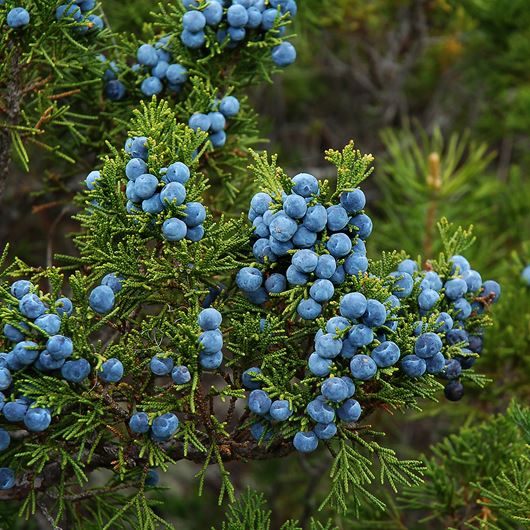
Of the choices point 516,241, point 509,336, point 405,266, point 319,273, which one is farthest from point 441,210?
point 319,273

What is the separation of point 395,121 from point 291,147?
43 centimetres

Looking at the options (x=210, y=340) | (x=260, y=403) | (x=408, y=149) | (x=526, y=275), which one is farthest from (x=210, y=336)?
(x=408, y=149)

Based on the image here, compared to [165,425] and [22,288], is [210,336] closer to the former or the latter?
[165,425]

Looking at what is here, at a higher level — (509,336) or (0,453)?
(0,453)

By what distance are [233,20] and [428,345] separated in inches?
24.6

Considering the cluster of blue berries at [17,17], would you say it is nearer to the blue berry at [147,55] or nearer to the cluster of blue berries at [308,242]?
the blue berry at [147,55]

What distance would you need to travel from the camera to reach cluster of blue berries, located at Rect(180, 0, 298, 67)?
3.76ft

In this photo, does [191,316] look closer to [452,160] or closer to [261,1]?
[261,1]

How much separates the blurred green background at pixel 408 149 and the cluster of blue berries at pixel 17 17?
0.37 m

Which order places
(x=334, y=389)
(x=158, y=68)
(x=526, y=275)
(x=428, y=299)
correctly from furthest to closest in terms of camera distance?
(x=526, y=275) < (x=158, y=68) < (x=428, y=299) < (x=334, y=389)

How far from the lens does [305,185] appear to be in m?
0.92

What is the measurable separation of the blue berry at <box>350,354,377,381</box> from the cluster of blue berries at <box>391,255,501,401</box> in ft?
0.25

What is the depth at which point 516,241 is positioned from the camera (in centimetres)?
206

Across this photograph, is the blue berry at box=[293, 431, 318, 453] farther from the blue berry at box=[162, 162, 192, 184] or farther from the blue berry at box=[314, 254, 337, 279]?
the blue berry at box=[162, 162, 192, 184]
